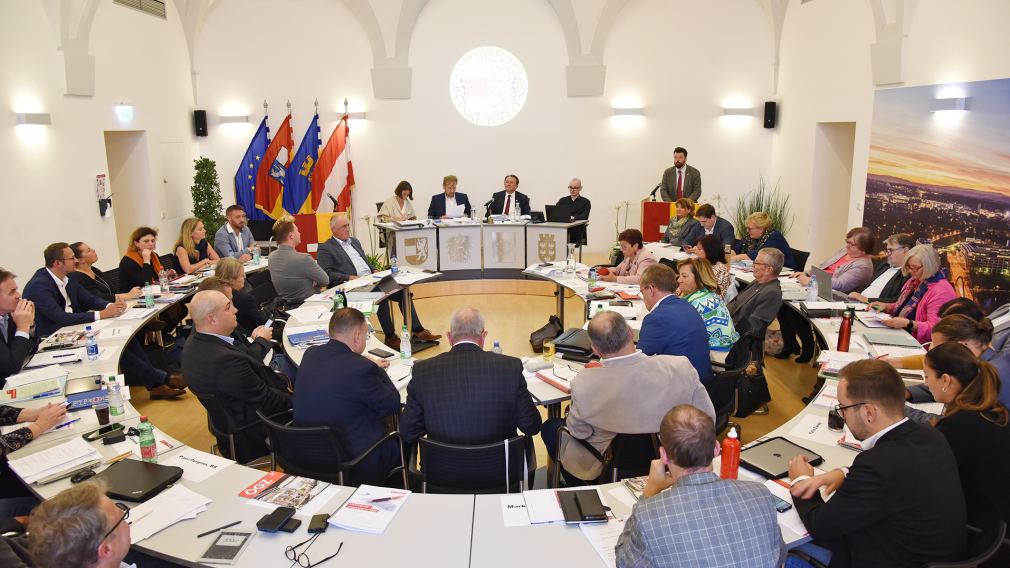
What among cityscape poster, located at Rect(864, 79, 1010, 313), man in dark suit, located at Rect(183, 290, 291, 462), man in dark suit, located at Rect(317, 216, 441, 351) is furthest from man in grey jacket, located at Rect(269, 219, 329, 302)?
cityscape poster, located at Rect(864, 79, 1010, 313)

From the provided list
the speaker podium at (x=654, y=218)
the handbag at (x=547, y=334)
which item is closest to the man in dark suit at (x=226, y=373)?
the handbag at (x=547, y=334)

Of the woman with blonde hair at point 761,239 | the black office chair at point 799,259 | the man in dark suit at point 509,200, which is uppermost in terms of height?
the man in dark suit at point 509,200

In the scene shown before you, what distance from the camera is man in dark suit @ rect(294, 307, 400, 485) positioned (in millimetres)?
3551

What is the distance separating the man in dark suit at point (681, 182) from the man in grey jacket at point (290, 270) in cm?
673

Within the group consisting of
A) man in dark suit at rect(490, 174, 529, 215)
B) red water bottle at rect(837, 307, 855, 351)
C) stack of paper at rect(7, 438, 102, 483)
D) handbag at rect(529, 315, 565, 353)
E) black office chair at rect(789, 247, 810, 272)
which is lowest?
handbag at rect(529, 315, 565, 353)

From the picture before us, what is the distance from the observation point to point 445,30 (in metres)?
11.7

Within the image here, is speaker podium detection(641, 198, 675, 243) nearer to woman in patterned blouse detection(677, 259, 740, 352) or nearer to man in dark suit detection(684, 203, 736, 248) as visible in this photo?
man in dark suit detection(684, 203, 736, 248)

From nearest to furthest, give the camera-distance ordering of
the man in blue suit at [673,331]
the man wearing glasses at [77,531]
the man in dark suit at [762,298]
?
the man wearing glasses at [77,531] < the man in blue suit at [673,331] < the man in dark suit at [762,298]

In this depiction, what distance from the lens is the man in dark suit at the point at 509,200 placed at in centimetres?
1105

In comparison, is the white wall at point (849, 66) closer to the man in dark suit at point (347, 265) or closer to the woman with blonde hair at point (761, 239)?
the woman with blonde hair at point (761, 239)

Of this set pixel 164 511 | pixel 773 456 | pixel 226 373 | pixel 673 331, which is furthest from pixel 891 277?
pixel 164 511

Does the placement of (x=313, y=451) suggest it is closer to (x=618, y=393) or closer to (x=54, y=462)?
(x=54, y=462)

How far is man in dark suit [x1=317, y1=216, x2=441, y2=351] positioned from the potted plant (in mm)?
4865

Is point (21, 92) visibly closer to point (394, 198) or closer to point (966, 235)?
point (394, 198)
